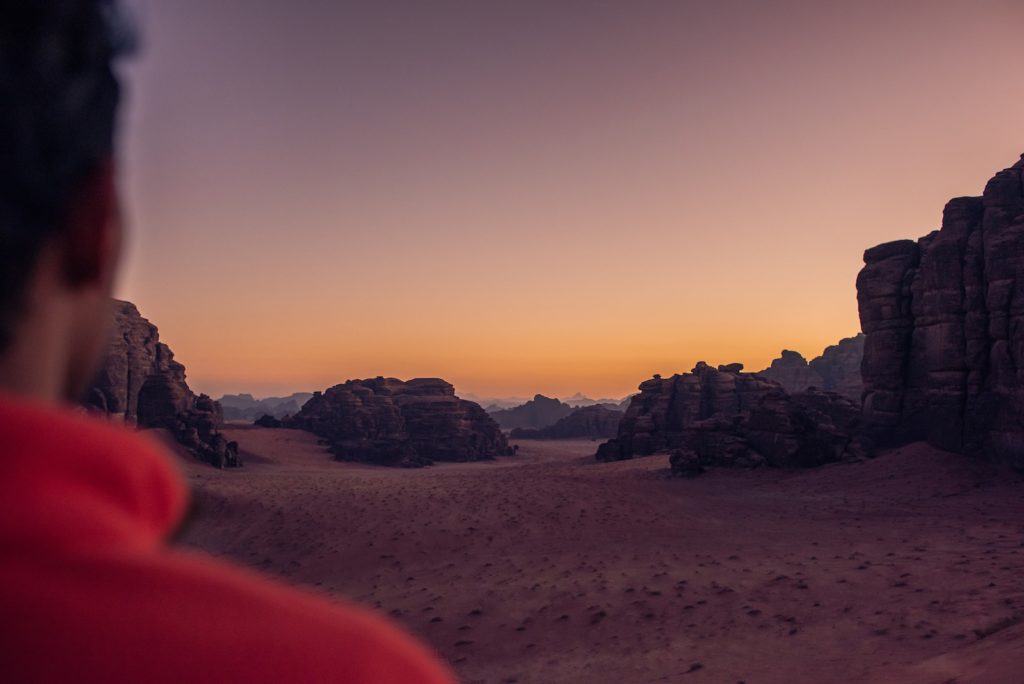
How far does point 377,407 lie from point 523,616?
1822 inches

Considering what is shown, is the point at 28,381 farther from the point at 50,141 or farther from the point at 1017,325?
the point at 1017,325

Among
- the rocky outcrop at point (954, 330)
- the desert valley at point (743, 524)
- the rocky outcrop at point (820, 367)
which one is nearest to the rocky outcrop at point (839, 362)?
the rocky outcrop at point (820, 367)

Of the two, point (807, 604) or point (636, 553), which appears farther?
point (636, 553)

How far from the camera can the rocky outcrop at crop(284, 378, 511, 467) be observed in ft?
162

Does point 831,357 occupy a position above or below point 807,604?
above

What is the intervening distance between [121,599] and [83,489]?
0.44ft

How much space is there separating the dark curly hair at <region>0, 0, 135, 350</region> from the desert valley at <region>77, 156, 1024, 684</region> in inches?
35.9

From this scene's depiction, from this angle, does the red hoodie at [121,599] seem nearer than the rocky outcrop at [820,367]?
Yes

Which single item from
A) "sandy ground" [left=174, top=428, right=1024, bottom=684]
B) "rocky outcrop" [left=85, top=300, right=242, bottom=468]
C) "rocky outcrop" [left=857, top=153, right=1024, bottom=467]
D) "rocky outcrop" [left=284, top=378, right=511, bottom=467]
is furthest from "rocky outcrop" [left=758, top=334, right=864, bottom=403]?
"rocky outcrop" [left=85, top=300, right=242, bottom=468]

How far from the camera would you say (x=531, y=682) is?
8.93 meters

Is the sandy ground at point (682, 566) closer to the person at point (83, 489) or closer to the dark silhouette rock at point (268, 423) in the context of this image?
the person at point (83, 489)

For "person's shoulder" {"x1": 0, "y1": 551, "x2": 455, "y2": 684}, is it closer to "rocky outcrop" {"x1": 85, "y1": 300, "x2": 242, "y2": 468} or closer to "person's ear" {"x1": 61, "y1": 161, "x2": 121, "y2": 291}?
"person's ear" {"x1": 61, "y1": 161, "x2": 121, "y2": 291}

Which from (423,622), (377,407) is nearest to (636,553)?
(423,622)

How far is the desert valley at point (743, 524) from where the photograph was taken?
928 centimetres
